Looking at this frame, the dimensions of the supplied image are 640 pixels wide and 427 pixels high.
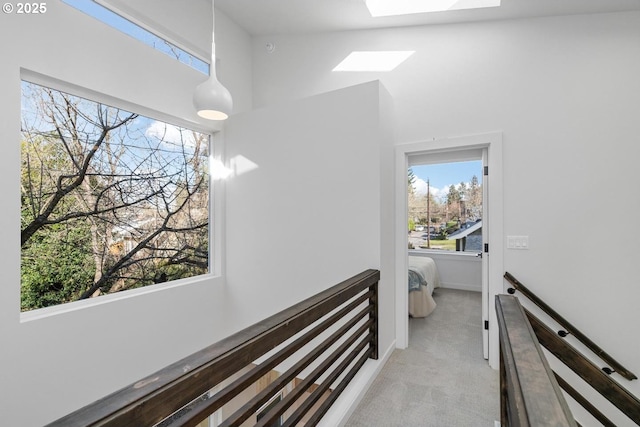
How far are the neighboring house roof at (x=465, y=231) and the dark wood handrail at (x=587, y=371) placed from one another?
4.42 meters

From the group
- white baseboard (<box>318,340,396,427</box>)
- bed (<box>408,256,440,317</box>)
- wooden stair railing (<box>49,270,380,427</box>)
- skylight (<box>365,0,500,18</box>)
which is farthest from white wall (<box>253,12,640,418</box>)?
wooden stair railing (<box>49,270,380,427</box>)

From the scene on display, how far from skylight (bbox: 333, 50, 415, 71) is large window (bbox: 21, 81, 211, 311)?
2.03m

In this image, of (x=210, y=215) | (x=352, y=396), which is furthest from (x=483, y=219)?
(x=210, y=215)

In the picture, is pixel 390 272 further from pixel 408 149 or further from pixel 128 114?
pixel 128 114

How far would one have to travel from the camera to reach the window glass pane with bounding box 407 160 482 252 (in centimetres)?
538

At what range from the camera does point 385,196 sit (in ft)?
9.32

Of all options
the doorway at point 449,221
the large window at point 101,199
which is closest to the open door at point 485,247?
the doorway at point 449,221

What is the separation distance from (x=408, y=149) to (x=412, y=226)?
3163 millimetres

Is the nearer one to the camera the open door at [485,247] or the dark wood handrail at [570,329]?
the dark wood handrail at [570,329]

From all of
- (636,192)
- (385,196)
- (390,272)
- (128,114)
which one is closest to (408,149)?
(385,196)

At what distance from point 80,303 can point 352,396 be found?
2332 mm

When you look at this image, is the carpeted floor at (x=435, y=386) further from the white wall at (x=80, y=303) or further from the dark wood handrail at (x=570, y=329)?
the white wall at (x=80, y=303)

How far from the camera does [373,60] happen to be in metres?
3.41

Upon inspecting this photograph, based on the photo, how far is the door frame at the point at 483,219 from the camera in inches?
112
